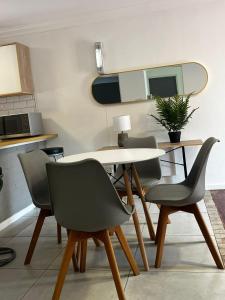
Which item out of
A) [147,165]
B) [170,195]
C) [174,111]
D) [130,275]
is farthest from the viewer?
[174,111]

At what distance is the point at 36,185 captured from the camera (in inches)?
96.0

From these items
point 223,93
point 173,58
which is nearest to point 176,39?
point 173,58

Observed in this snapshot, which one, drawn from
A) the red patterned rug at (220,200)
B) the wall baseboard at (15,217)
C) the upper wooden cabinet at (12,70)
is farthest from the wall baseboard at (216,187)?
the upper wooden cabinet at (12,70)

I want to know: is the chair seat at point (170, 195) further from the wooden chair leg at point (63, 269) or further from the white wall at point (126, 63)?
the white wall at point (126, 63)

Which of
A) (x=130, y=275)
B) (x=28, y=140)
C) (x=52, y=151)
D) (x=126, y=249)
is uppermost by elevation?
(x=28, y=140)

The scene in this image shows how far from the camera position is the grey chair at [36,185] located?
234 cm

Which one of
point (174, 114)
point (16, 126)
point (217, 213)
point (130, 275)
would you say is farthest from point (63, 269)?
point (16, 126)

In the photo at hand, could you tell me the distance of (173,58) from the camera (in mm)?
3951

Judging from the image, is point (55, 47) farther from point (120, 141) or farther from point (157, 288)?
point (157, 288)

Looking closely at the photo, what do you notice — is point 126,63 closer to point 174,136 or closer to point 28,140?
point 174,136

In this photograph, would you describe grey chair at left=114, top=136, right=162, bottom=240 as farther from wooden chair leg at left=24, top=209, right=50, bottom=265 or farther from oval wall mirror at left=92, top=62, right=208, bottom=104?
oval wall mirror at left=92, top=62, right=208, bottom=104

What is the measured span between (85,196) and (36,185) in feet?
2.94

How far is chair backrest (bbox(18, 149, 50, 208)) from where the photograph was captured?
7.70 ft

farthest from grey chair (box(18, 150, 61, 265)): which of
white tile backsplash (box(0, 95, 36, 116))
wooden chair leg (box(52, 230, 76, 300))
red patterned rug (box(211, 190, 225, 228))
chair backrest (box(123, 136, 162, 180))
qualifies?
Result: white tile backsplash (box(0, 95, 36, 116))
